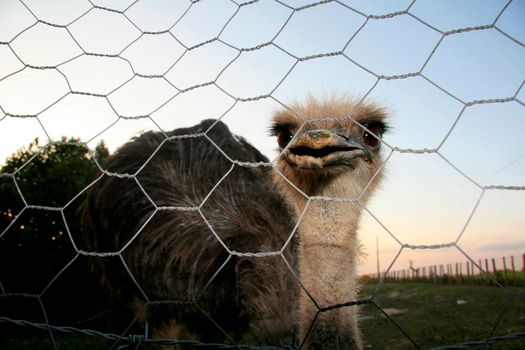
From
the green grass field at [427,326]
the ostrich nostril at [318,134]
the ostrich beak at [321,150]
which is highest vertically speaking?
the ostrich nostril at [318,134]

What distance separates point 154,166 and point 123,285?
2.40 feet

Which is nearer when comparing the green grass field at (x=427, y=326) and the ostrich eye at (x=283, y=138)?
the ostrich eye at (x=283, y=138)

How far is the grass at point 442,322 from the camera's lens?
3255 millimetres

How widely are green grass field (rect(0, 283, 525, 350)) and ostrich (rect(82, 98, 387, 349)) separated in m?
0.58

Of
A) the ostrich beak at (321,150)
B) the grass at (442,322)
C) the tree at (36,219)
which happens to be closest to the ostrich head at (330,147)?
the ostrich beak at (321,150)

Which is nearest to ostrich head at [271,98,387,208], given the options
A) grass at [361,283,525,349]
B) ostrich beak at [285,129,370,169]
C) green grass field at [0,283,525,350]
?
ostrich beak at [285,129,370,169]

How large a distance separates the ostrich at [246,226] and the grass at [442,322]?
22.5 inches

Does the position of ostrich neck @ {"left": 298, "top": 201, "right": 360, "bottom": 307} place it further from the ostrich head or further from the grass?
the grass

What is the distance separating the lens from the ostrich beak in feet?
4.67

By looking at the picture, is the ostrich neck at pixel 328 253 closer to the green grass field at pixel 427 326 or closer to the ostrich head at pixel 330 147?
the ostrich head at pixel 330 147

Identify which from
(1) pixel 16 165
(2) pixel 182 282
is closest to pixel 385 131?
(2) pixel 182 282

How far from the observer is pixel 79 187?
16.0 ft

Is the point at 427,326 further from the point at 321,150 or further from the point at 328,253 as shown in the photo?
the point at 321,150

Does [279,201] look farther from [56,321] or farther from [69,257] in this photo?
[56,321]
